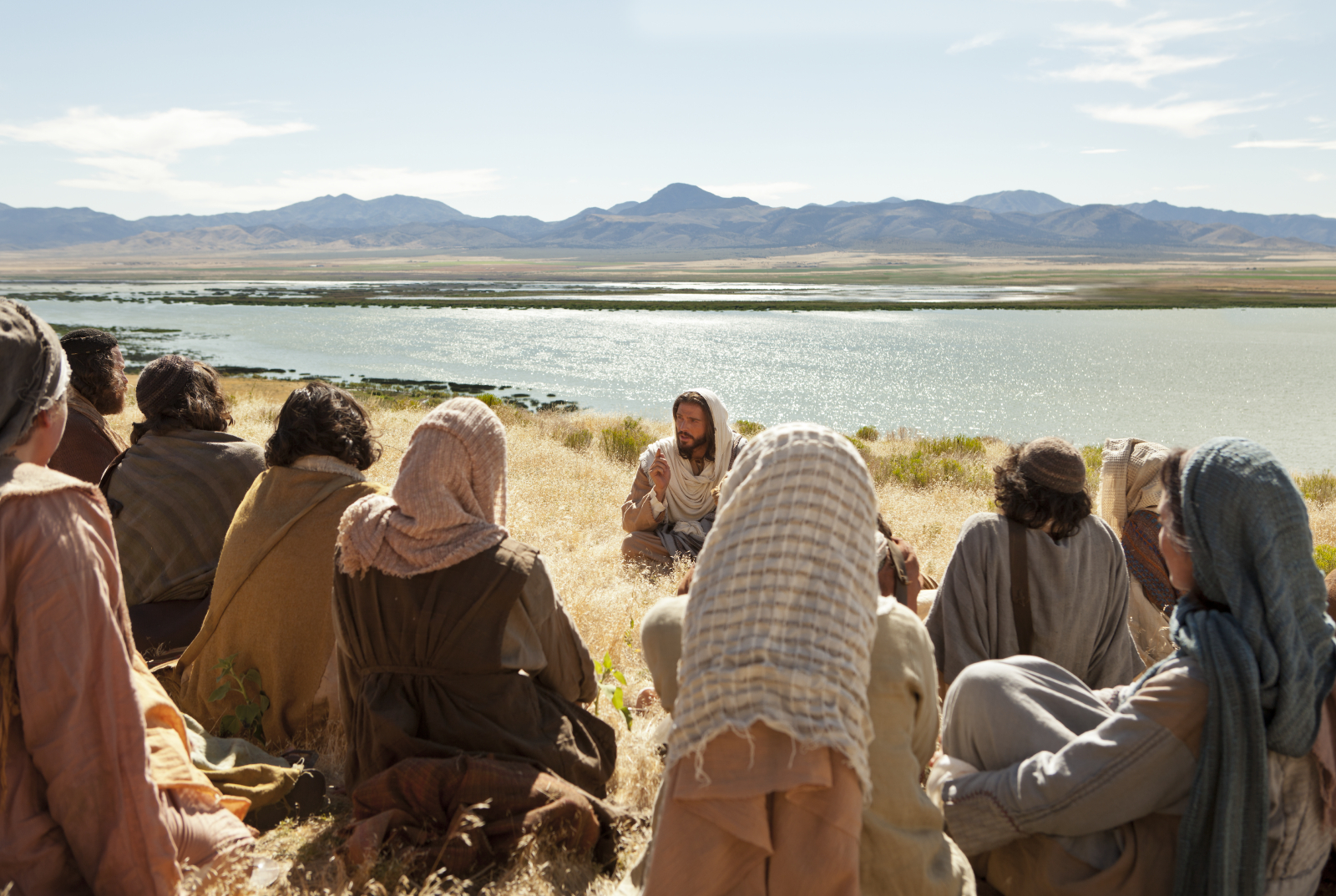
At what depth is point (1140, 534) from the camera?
4328 millimetres

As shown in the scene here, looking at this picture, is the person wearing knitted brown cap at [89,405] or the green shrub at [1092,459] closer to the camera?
the person wearing knitted brown cap at [89,405]

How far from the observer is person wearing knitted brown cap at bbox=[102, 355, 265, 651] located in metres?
3.89

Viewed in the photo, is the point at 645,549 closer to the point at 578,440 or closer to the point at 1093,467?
the point at 578,440

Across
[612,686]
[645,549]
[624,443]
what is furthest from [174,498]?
[624,443]

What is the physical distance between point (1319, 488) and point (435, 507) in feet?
41.6

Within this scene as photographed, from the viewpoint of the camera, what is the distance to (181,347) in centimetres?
3516

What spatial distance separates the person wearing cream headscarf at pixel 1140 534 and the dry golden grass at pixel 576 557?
2.13 metres

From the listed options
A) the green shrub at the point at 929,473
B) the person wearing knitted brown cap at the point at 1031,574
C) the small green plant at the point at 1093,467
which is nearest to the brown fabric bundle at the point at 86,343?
the person wearing knitted brown cap at the point at 1031,574

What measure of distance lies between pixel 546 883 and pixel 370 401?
17.1 metres

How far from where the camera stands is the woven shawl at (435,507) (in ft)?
8.83

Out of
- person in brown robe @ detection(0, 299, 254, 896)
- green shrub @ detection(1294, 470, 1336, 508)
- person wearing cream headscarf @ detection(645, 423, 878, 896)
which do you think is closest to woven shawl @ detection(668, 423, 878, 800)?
person wearing cream headscarf @ detection(645, 423, 878, 896)

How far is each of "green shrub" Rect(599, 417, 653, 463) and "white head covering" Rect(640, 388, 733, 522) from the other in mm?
5861

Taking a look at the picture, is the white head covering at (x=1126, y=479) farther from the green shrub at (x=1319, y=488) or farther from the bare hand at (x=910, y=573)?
the green shrub at (x=1319, y=488)

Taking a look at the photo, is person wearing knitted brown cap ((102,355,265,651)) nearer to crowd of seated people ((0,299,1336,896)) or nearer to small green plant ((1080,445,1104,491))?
crowd of seated people ((0,299,1336,896))
